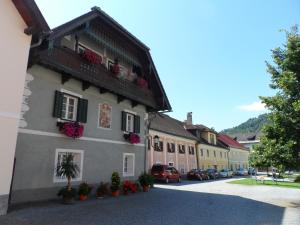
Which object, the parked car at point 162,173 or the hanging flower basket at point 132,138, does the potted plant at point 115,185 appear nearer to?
the hanging flower basket at point 132,138

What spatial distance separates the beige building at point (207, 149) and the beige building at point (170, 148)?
2.35 m

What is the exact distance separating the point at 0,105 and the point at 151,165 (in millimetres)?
20690

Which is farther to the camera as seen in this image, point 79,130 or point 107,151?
point 107,151

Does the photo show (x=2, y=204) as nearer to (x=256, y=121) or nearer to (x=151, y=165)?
(x=151, y=165)

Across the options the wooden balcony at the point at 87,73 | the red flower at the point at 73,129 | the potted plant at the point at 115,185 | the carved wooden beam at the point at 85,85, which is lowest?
the potted plant at the point at 115,185

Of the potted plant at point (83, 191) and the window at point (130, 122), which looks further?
the window at point (130, 122)

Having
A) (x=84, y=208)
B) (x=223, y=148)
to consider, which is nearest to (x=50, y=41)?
(x=84, y=208)

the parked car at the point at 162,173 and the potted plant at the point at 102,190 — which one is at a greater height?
the parked car at the point at 162,173

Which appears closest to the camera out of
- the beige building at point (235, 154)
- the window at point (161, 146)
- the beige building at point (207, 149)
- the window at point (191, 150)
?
the window at point (161, 146)

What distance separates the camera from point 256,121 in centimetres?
16900

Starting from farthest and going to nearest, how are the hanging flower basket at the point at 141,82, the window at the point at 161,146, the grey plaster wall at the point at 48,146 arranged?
the window at the point at 161,146 < the hanging flower basket at the point at 141,82 < the grey plaster wall at the point at 48,146

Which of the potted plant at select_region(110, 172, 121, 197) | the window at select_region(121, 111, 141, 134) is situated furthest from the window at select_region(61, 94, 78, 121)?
the window at select_region(121, 111, 141, 134)

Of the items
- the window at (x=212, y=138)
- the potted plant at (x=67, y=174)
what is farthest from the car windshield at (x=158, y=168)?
the window at (x=212, y=138)

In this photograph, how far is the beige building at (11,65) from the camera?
29.2 feet
